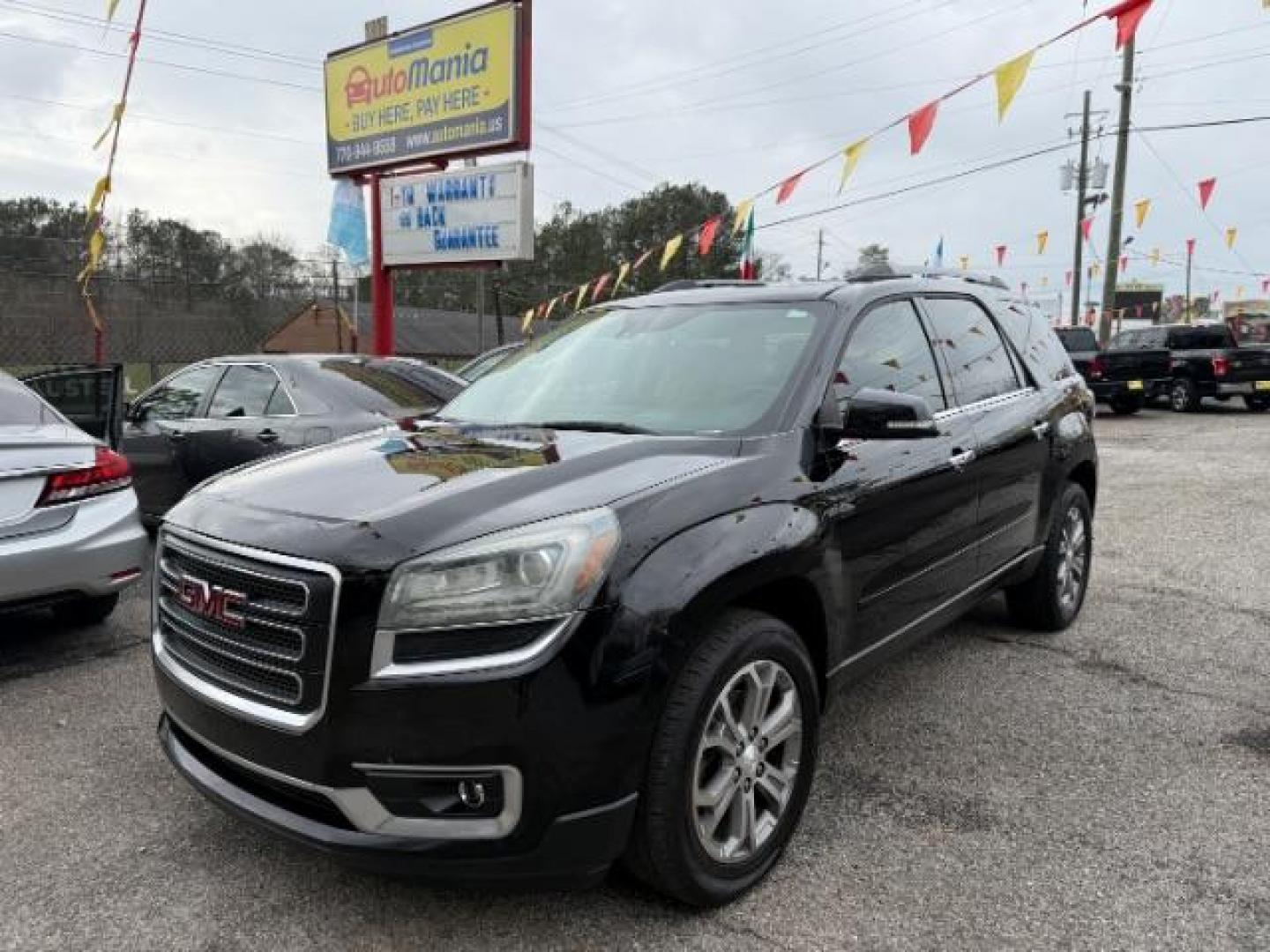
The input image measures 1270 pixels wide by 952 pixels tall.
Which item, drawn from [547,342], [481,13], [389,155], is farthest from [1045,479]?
[389,155]

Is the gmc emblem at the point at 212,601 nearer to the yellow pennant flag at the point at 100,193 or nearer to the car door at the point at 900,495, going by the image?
the car door at the point at 900,495

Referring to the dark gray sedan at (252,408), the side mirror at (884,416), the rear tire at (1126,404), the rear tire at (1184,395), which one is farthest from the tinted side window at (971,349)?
the rear tire at (1184,395)

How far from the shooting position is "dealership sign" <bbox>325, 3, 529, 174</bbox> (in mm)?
10812

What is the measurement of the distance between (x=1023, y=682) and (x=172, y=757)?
340 centimetres

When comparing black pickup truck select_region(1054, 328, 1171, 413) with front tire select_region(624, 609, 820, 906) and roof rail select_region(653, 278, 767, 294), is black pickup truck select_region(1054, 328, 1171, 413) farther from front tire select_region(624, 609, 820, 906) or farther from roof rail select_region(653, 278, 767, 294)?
front tire select_region(624, 609, 820, 906)

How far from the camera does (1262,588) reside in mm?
5844

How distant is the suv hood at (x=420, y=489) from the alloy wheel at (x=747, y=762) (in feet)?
2.01

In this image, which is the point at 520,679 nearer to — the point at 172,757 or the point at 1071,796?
the point at 172,757

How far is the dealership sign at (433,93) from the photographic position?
1081 centimetres

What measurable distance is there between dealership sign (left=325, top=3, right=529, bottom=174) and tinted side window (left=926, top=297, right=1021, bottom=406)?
7808 mm

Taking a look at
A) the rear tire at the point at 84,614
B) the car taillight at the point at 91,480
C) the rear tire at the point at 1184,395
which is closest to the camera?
the car taillight at the point at 91,480

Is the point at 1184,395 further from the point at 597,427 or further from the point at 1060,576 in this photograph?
the point at 597,427

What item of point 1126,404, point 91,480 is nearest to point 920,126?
point 91,480

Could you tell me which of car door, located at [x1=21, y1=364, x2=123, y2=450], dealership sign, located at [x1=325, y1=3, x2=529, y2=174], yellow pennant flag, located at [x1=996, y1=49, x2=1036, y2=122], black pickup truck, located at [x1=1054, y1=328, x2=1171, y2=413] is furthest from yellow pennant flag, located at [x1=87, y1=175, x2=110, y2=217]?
black pickup truck, located at [x1=1054, y1=328, x2=1171, y2=413]
